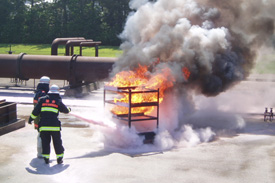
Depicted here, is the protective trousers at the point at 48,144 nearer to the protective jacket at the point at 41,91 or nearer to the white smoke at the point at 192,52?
the protective jacket at the point at 41,91

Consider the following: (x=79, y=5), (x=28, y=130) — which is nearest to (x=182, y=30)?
(x=28, y=130)

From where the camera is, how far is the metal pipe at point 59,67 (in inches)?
805

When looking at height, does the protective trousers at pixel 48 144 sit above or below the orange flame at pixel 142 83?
below

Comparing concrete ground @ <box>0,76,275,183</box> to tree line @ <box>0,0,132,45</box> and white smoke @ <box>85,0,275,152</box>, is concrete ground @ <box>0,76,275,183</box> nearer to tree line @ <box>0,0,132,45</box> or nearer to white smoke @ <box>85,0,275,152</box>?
white smoke @ <box>85,0,275,152</box>

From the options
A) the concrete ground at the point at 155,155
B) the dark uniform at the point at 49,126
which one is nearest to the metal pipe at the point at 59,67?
the concrete ground at the point at 155,155

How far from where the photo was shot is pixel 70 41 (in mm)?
24375

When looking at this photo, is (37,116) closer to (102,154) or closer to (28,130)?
(102,154)

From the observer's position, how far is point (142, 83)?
12.2m

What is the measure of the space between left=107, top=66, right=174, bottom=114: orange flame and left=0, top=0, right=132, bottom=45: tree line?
36845 millimetres

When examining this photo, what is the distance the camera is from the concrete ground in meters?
8.81

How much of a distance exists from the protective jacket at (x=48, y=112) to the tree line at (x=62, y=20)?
3938cm

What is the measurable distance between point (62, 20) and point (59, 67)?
114 ft

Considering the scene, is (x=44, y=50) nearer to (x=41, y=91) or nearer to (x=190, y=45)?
(x=190, y=45)

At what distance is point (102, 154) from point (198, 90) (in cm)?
459
